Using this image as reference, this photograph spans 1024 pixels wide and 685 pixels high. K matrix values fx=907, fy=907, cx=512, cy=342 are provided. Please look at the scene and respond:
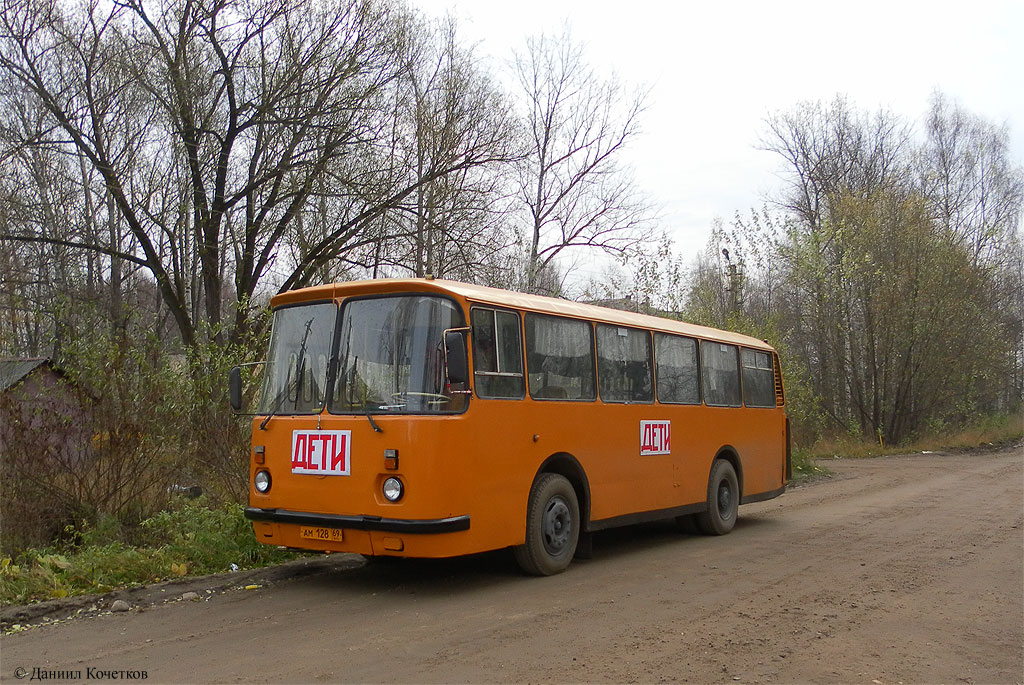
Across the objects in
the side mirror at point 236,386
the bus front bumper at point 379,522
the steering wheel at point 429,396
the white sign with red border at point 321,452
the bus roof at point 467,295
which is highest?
the bus roof at point 467,295

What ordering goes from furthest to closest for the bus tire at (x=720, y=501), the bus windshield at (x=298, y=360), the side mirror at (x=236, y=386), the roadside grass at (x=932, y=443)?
the roadside grass at (x=932, y=443) < the bus tire at (x=720, y=501) < the side mirror at (x=236, y=386) < the bus windshield at (x=298, y=360)

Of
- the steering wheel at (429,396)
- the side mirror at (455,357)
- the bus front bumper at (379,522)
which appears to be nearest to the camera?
the side mirror at (455,357)

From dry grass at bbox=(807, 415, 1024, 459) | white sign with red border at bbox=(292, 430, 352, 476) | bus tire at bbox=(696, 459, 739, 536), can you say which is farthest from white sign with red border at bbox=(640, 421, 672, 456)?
dry grass at bbox=(807, 415, 1024, 459)

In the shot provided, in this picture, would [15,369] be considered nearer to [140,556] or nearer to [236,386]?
[140,556]

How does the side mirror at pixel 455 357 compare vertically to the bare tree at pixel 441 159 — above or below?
below

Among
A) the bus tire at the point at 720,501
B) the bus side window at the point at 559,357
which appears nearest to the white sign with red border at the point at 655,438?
the bus side window at the point at 559,357

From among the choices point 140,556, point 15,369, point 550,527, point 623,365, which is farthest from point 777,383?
point 15,369

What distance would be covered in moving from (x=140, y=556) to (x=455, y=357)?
4027 millimetres

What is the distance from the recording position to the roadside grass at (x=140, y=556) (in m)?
8.20

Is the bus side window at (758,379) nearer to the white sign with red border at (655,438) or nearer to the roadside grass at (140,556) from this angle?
the white sign with red border at (655,438)

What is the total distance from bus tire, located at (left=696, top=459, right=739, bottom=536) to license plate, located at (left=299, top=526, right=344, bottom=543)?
6.07 metres

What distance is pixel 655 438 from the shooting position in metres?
11.1

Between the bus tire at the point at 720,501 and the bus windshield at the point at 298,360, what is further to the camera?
the bus tire at the point at 720,501

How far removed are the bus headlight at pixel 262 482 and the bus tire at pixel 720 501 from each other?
6.33m
